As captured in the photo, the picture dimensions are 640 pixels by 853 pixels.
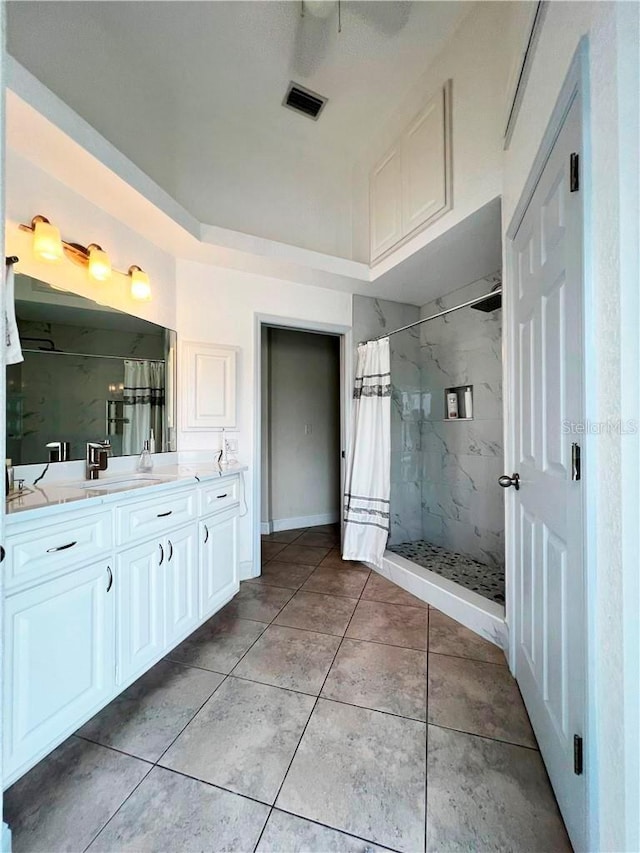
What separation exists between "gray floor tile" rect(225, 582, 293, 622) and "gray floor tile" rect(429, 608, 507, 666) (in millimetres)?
942

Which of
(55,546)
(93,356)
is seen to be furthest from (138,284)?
(55,546)

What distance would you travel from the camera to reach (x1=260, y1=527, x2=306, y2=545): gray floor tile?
3.64m

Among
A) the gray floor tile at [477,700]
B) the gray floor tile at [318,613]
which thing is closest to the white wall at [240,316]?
the gray floor tile at [318,613]

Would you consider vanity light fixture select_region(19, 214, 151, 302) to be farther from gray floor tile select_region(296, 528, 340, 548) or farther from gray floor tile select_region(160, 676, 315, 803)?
gray floor tile select_region(296, 528, 340, 548)

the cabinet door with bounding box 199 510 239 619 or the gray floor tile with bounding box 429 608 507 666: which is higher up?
the cabinet door with bounding box 199 510 239 619

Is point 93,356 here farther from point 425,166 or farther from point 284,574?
point 425,166

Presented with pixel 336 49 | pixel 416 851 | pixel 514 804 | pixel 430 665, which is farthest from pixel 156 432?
pixel 336 49

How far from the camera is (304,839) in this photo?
947mm

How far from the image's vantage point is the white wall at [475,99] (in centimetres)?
173

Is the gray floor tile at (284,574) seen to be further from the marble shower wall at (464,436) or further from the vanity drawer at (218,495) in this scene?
the marble shower wall at (464,436)

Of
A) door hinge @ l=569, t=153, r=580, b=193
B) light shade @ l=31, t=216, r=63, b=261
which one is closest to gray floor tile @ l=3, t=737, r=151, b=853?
light shade @ l=31, t=216, r=63, b=261

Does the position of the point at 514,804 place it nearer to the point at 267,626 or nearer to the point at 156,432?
the point at 267,626

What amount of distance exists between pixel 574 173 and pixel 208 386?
7.52 ft

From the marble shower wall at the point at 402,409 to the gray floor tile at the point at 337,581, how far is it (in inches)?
24.5
